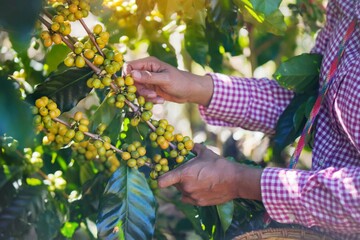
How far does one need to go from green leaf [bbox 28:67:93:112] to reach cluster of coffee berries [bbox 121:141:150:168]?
0.50 ft

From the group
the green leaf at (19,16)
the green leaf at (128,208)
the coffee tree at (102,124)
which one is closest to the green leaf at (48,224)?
the coffee tree at (102,124)

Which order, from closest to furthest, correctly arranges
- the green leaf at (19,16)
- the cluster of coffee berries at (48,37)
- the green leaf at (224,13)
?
the green leaf at (19,16), the cluster of coffee berries at (48,37), the green leaf at (224,13)

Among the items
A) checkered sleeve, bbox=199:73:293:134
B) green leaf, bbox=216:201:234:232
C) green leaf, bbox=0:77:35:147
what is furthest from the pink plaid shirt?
green leaf, bbox=0:77:35:147

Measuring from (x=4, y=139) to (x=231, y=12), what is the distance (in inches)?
26.5

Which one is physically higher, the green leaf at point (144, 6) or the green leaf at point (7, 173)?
the green leaf at point (144, 6)

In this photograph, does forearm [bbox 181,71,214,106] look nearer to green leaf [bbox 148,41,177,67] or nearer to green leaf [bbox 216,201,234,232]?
green leaf [bbox 148,41,177,67]

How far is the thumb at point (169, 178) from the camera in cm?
161

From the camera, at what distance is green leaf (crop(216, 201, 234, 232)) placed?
1.72 m

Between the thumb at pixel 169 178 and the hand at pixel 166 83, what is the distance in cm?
21

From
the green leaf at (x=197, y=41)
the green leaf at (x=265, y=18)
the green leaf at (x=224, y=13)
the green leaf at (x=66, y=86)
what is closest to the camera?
the green leaf at (x=66, y=86)

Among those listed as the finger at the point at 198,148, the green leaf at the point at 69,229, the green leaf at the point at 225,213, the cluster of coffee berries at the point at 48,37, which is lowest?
the green leaf at the point at 69,229

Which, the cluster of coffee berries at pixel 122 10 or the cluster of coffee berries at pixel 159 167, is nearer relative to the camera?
the cluster of coffee berries at pixel 159 167

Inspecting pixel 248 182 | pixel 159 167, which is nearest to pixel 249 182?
pixel 248 182

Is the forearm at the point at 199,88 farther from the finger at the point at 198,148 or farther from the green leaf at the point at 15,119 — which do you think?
the green leaf at the point at 15,119
